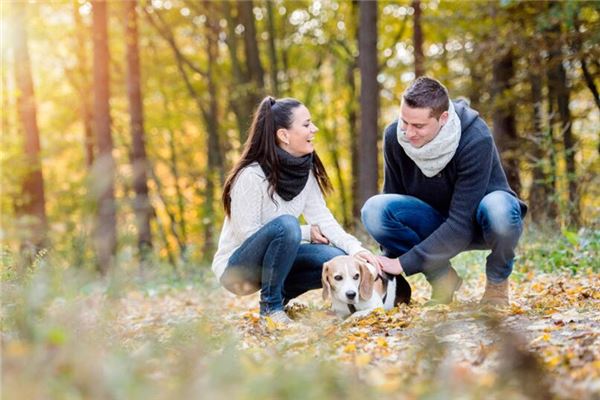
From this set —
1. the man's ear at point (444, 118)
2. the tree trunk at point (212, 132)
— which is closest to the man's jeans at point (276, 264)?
the man's ear at point (444, 118)

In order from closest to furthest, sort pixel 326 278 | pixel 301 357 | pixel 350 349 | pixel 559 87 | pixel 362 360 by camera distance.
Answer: pixel 301 357
pixel 362 360
pixel 350 349
pixel 326 278
pixel 559 87

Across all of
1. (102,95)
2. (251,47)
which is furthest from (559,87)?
(102,95)

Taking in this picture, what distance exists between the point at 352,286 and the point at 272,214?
0.81 meters

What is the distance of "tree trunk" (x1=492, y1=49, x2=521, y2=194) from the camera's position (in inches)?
543

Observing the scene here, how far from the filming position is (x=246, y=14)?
1762 cm

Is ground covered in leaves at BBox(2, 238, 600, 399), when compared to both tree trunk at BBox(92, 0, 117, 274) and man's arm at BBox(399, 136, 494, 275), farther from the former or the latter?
tree trunk at BBox(92, 0, 117, 274)

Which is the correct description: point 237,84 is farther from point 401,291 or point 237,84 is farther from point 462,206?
point 462,206

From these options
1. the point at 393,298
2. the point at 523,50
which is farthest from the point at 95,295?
the point at 523,50

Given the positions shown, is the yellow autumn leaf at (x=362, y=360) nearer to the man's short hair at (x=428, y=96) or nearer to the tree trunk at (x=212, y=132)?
the man's short hair at (x=428, y=96)

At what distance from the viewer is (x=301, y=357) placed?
3.18m

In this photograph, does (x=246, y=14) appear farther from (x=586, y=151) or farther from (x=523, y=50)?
(x=586, y=151)

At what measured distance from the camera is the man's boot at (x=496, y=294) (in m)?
5.11

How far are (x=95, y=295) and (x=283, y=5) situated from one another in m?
15.3

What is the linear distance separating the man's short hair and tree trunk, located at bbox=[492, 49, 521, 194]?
352 inches
